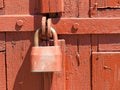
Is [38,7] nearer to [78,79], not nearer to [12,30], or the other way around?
[12,30]

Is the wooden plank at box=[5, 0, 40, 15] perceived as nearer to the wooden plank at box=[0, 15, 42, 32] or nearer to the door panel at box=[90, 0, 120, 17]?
the wooden plank at box=[0, 15, 42, 32]

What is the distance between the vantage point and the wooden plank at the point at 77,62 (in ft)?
4.09

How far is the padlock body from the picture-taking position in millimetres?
1071

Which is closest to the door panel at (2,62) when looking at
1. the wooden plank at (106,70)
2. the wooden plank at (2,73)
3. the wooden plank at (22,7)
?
the wooden plank at (2,73)

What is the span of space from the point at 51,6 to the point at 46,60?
23 cm

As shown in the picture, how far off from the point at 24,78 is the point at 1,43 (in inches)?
6.8

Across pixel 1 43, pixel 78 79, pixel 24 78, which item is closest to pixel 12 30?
pixel 1 43

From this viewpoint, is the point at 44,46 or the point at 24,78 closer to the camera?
the point at 44,46

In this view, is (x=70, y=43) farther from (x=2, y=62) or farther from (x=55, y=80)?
(x=2, y=62)

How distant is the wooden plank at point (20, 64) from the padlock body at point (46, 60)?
0.54ft

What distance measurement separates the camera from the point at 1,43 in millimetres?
1249

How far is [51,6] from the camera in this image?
118 cm

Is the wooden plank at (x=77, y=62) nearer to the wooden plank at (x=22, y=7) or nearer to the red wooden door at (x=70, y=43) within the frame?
the red wooden door at (x=70, y=43)

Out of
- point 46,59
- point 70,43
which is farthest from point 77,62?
point 46,59
